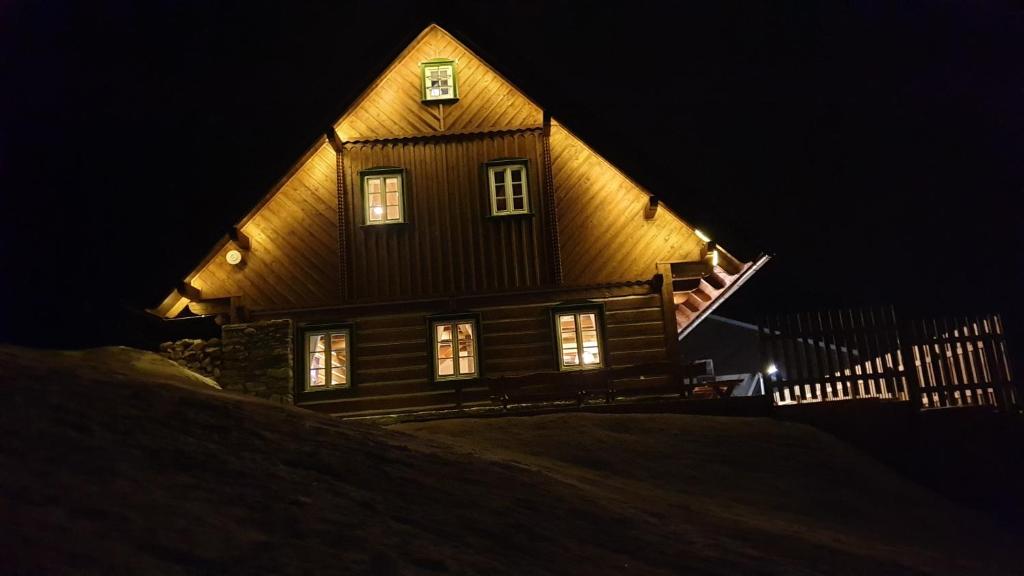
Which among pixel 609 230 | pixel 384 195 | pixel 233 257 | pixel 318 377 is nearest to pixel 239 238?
pixel 233 257

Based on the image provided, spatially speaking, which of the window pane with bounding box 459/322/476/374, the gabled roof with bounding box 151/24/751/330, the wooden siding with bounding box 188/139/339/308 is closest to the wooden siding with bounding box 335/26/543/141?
the gabled roof with bounding box 151/24/751/330

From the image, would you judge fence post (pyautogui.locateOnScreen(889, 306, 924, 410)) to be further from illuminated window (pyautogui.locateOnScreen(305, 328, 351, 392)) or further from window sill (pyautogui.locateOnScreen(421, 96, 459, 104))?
illuminated window (pyautogui.locateOnScreen(305, 328, 351, 392))

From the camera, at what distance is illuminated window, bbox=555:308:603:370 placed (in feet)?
57.8

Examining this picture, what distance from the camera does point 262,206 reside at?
1808 centimetres

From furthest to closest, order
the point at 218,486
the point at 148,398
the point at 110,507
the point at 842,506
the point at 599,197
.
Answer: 1. the point at 599,197
2. the point at 842,506
3. the point at 148,398
4. the point at 218,486
5. the point at 110,507

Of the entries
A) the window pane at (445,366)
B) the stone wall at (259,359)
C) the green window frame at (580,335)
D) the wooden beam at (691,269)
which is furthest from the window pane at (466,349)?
the wooden beam at (691,269)

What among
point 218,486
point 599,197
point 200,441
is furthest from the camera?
point 599,197

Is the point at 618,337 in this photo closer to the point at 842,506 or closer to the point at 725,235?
the point at 725,235

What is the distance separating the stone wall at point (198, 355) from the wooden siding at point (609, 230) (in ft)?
27.1

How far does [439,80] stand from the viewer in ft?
60.9

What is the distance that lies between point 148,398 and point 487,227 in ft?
35.0

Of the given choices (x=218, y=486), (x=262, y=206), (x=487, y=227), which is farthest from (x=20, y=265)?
(x=218, y=486)

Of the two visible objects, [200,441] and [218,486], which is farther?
[200,441]

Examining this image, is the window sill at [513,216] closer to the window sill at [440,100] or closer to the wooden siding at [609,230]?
the wooden siding at [609,230]
